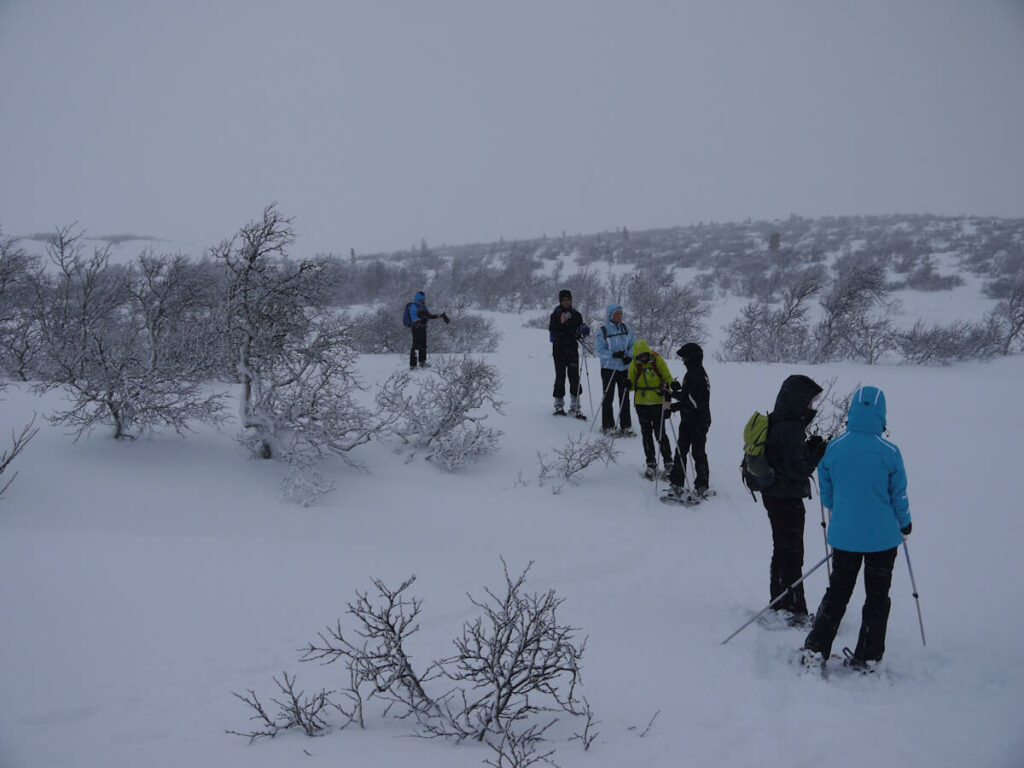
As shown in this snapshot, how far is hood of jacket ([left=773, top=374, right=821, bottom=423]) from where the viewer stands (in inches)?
160

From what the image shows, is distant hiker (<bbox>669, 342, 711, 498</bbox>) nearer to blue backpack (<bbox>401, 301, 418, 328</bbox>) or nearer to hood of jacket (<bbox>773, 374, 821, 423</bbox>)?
hood of jacket (<bbox>773, 374, 821, 423</bbox>)

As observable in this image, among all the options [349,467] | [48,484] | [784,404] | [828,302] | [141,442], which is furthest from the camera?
[828,302]

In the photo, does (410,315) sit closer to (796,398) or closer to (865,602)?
(796,398)

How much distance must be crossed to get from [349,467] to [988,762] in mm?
6074

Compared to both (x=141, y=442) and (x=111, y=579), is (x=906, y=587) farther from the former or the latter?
(x=141, y=442)

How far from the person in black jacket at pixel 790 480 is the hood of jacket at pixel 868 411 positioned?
56cm

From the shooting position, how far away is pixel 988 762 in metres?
2.82

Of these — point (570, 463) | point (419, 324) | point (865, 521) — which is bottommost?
point (570, 463)

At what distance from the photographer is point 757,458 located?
422 centimetres

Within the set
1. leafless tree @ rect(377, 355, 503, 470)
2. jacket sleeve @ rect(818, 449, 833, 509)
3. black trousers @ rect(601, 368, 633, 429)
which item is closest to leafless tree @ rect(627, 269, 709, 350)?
black trousers @ rect(601, 368, 633, 429)

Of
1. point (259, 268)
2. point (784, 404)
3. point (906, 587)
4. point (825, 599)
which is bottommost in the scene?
point (906, 587)

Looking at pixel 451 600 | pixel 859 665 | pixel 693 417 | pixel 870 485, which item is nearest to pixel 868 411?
pixel 870 485

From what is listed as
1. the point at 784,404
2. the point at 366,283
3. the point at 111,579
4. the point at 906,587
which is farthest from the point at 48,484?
the point at 366,283

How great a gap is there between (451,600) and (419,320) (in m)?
6.95
